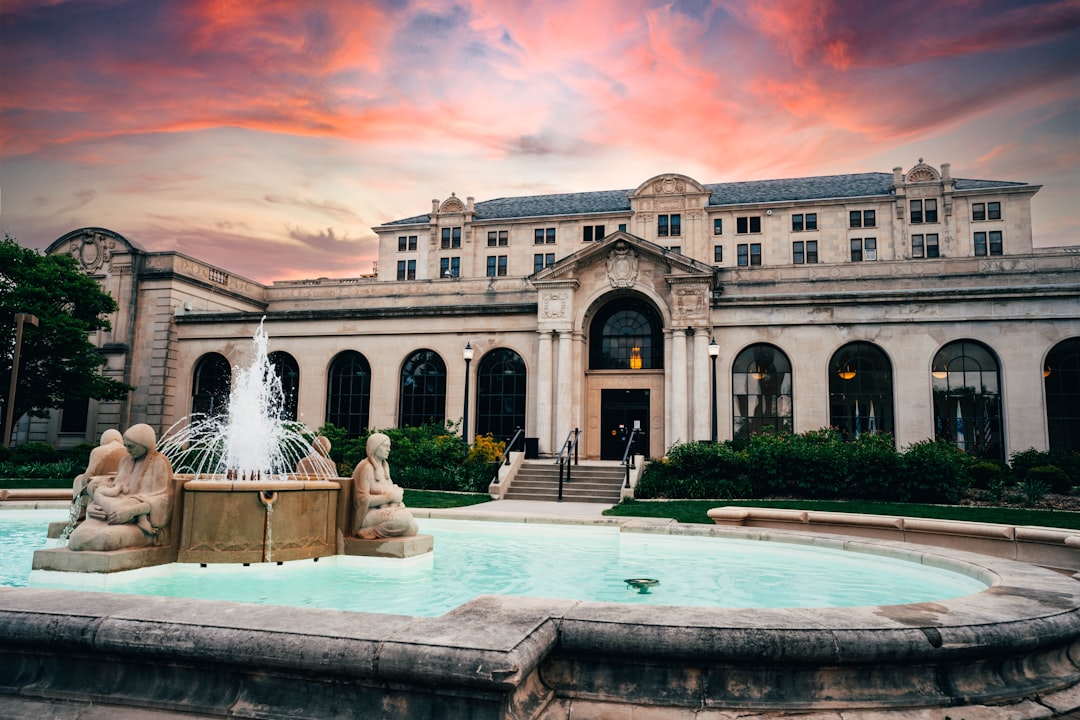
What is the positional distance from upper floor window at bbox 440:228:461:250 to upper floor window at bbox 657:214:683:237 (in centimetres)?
1910

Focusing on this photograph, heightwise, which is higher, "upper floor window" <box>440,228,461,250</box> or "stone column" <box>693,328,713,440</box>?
"upper floor window" <box>440,228,461,250</box>

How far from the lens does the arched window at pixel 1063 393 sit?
26.2 m

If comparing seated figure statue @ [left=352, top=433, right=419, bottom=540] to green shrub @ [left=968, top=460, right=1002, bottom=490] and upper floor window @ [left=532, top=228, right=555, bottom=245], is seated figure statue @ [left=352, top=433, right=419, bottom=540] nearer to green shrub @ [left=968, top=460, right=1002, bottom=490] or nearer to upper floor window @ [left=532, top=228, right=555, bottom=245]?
green shrub @ [left=968, top=460, right=1002, bottom=490]

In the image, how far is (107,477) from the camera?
9.22 metres

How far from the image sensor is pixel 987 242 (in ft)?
193

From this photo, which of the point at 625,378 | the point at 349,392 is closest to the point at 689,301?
the point at 625,378

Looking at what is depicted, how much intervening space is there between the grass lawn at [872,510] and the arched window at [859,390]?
855 cm

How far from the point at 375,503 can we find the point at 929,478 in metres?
16.8

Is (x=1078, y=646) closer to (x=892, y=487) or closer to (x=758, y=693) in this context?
(x=758, y=693)

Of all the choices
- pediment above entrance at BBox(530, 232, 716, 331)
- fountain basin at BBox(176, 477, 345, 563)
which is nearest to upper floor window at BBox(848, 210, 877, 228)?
pediment above entrance at BBox(530, 232, 716, 331)

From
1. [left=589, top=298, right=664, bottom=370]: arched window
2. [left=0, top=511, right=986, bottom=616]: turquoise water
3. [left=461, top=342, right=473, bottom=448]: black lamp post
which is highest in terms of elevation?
[left=589, top=298, right=664, bottom=370]: arched window

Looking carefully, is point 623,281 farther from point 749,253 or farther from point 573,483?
point 749,253

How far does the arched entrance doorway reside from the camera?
3092 cm

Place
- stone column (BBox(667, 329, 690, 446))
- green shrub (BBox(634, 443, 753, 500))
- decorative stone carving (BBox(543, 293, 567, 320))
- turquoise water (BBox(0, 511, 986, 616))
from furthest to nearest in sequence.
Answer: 1. decorative stone carving (BBox(543, 293, 567, 320))
2. stone column (BBox(667, 329, 690, 446))
3. green shrub (BBox(634, 443, 753, 500))
4. turquoise water (BBox(0, 511, 986, 616))
